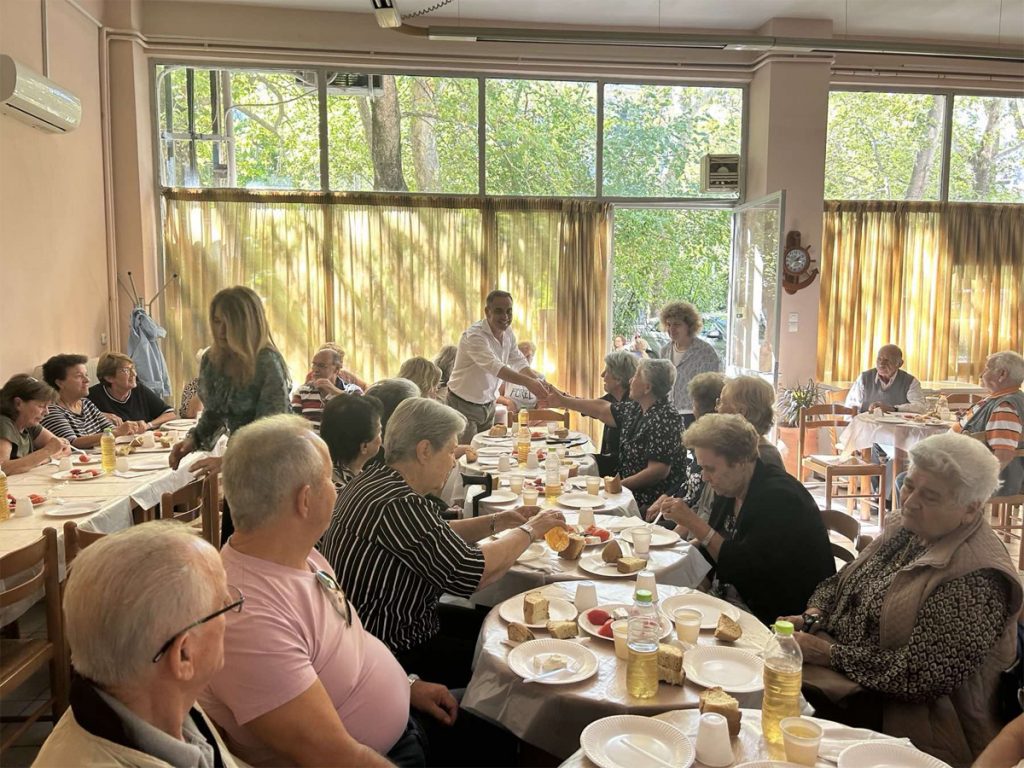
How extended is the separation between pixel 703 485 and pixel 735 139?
5325 mm

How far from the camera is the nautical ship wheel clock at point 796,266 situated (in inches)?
289

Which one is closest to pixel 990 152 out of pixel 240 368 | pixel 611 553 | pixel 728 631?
pixel 611 553

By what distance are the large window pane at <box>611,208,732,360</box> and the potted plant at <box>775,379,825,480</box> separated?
1360 mm

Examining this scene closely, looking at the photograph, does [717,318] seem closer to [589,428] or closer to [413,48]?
[589,428]

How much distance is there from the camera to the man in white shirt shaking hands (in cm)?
588

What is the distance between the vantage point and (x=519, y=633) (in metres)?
2.03

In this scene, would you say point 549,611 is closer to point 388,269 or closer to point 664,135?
point 388,269

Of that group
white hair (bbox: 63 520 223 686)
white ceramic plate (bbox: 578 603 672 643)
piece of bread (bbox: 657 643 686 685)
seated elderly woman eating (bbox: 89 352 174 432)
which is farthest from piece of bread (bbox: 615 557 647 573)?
seated elderly woman eating (bbox: 89 352 174 432)

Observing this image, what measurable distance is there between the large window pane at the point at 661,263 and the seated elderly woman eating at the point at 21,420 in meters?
5.34

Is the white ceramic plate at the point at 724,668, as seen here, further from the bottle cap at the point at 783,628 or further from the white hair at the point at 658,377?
the white hair at the point at 658,377

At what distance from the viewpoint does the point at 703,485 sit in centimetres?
357

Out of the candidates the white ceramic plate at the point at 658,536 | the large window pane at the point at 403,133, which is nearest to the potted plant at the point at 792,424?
the large window pane at the point at 403,133

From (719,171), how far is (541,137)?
1.86 m

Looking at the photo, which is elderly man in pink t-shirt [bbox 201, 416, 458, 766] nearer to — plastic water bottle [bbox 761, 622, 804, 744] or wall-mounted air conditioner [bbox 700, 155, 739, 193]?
plastic water bottle [bbox 761, 622, 804, 744]
